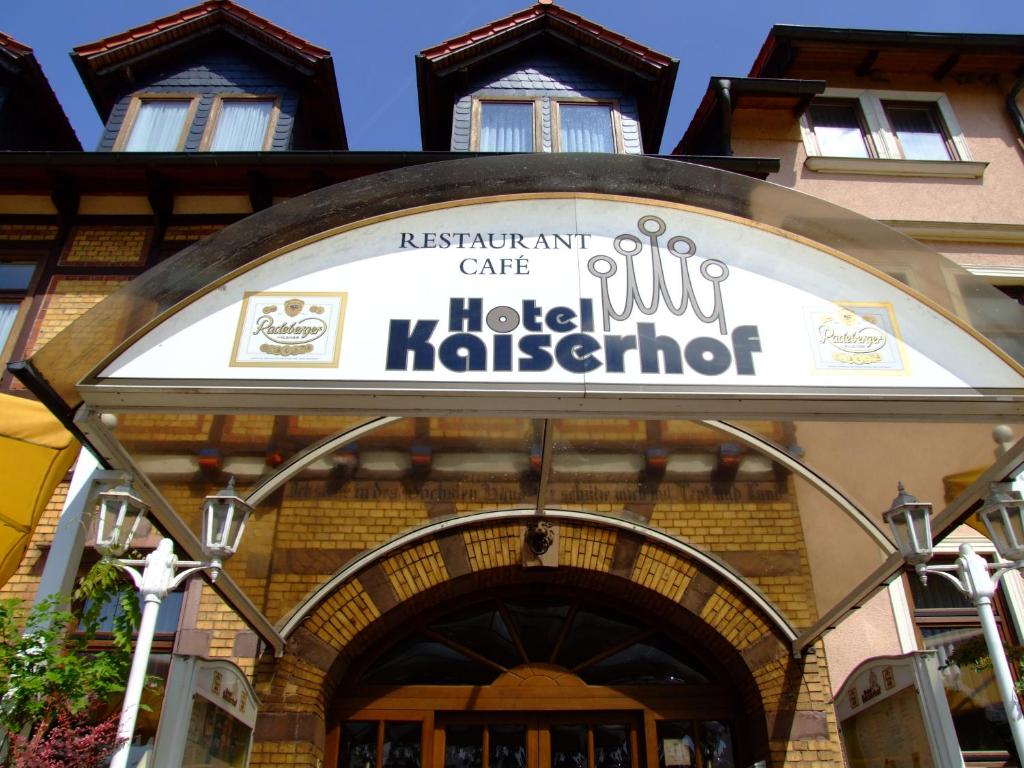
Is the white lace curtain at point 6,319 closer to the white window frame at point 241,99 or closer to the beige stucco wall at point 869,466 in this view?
the white window frame at point 241,99

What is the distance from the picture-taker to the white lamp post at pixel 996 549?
4.34 m

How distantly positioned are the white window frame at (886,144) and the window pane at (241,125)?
693 centimetres

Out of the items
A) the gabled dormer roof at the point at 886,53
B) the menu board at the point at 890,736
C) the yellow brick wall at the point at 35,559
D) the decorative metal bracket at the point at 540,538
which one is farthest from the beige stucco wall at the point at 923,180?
the yellow brick wall at the point at 35,559

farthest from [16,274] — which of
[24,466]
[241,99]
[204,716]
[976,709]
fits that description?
[976,709]

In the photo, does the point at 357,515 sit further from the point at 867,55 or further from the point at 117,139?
the point at 867,55

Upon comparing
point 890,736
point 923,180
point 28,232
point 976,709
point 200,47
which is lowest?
point 890,736

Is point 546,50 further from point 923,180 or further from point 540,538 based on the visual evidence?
point 540,538

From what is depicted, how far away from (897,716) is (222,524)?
469 cm

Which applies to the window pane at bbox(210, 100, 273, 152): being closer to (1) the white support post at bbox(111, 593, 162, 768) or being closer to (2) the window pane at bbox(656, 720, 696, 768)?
(1) the white support post at bbox(111, 593, 162, 768)

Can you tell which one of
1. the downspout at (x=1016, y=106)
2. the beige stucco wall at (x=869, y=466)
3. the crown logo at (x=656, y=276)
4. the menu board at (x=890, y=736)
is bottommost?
the menu board at (x=890, y=736)

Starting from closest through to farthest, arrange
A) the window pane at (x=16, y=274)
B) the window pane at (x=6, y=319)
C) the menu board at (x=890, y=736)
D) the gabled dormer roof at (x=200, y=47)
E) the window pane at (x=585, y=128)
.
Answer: the menu board at (x=890, y=736), the window pane at (x=6, y=319), the window pane at (x=16, y=274), the window pane at (x=585, y=128), the gabled dormer roof at (x=200, y=47)

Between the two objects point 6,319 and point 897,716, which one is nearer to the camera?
point 897,716

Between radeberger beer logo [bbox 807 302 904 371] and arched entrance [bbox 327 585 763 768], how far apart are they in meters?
3.75

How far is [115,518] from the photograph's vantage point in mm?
4250
